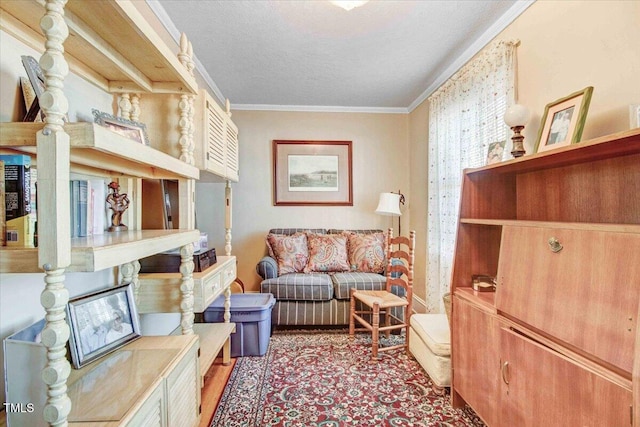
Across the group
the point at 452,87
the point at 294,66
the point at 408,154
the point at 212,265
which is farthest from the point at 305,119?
the point at 212,265

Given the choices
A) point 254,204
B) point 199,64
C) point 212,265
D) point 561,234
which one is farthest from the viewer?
point 254,204

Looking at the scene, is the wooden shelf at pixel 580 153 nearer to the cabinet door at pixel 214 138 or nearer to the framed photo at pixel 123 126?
the cabinet door at pixel 214 138

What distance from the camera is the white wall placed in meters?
4.00

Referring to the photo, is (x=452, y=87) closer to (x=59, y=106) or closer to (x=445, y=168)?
(x=445, y=168)

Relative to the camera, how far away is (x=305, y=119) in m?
4.06

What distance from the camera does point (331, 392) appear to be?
2.04 metres

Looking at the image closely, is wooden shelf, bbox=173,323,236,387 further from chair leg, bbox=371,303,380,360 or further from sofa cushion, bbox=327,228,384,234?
sofa cushion, bbox=327,228,384,234

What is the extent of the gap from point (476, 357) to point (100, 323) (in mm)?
1842

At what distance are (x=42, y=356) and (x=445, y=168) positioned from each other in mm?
3062

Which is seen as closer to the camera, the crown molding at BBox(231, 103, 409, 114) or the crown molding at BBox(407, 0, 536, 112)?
the crown molding at BBox(407, 0, 536, 112)

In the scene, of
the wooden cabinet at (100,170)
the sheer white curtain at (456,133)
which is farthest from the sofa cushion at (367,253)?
the wooden cabinet at (100,170)

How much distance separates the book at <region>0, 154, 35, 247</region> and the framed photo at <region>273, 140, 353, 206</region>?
315 centimetres

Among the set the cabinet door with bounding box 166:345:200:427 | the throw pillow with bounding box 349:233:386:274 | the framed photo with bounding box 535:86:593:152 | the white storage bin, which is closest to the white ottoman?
the throw pillow with bounding box 349:233:386:274

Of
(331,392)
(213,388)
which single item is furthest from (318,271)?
(213,388)
